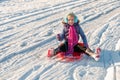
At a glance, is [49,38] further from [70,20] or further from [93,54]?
[93,54]

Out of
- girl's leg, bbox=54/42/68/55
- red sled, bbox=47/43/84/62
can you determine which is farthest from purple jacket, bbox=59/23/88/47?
red sled, bbox=47/43/84/62

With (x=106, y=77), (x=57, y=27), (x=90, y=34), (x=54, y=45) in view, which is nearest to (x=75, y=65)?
(x=106, y=77)


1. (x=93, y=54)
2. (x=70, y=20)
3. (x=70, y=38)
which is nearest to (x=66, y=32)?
(x=70, y=38)

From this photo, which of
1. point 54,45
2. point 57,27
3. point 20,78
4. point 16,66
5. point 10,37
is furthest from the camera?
point 57,27

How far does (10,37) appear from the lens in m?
8.27

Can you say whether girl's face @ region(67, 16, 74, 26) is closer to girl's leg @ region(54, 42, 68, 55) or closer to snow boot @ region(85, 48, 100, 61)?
girl's leg @ region(54, 42, 68, 55)

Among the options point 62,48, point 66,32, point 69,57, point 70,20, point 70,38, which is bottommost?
point 69,57

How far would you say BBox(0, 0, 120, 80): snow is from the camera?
6.32 m

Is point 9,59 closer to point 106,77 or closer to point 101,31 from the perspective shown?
point 106,77

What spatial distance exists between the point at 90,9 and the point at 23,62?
4553 millimetres

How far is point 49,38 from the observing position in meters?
8.15

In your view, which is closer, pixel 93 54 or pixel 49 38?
pixel 93 54

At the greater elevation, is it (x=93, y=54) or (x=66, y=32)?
(x=66, y=32)

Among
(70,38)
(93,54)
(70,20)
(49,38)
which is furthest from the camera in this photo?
(49,38)
